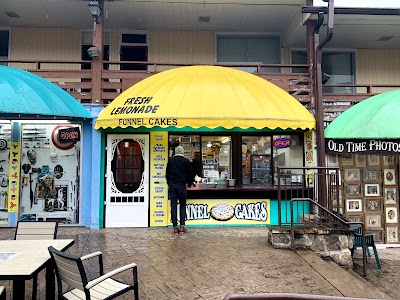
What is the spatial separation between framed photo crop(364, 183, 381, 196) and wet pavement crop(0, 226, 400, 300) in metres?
1.43

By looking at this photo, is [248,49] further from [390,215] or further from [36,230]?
[36,230]

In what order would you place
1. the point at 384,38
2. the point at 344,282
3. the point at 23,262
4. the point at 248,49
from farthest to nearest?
the point at 248,49, the point at 384,38, the point at 344,282, the point at 23,262

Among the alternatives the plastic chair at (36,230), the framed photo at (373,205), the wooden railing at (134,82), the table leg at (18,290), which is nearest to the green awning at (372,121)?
the wooden railing at (134,82)

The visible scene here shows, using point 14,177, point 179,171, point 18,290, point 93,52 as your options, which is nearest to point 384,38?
point 179,171

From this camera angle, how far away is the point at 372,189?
9.10m

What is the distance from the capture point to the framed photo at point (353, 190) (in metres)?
9.08

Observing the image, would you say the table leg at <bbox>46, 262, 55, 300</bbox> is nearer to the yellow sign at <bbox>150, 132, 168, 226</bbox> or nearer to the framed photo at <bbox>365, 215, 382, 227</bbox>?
the yellow sign at <bbox>150, 132, 168, 226</bbox>

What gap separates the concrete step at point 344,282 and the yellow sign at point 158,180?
12.8 ft

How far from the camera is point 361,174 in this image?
9.15m

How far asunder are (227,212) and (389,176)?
4386mm

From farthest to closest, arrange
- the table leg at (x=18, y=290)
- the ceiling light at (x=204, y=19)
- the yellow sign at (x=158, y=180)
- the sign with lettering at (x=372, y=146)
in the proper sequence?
the ceiling light at (x=204, y=19) → the yellow sign at (x=158, y=180) → the sign with lettering at (x=372, y=146) → the table leg at (x=18, y=290)

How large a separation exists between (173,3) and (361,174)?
6.90m

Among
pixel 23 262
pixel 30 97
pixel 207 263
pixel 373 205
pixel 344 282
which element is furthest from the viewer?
pixel 373 205

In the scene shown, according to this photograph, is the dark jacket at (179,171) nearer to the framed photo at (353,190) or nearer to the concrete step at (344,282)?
the concrete step at (344,282)
